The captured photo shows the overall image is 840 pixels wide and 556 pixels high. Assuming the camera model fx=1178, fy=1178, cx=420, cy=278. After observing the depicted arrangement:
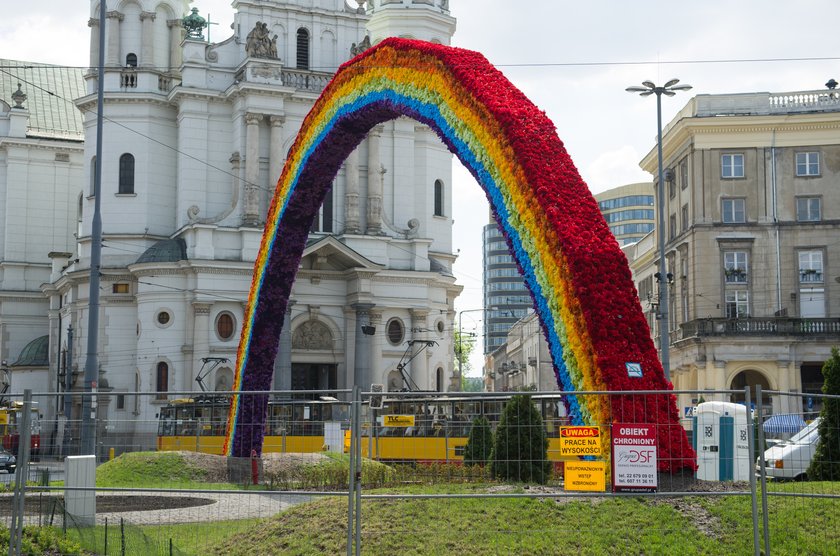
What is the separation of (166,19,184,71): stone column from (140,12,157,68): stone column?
1989mm

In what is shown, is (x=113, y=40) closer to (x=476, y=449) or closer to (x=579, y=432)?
(x=476, y=449)

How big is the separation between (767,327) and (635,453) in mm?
47817

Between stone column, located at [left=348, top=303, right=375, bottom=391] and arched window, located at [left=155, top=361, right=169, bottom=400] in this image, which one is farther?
stone column, located at [left=348, top=303, right=375, bottom=391]

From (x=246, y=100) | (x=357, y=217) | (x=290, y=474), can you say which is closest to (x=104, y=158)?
(x=246, y=100)

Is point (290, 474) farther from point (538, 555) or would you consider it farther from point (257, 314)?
point (257, 314)

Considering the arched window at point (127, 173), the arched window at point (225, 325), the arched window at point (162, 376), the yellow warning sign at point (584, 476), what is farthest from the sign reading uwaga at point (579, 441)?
the arched window at point (127, 173)

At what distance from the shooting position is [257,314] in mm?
28672

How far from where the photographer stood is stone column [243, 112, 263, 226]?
60750mm

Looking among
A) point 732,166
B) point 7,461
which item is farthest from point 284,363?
point 7,461

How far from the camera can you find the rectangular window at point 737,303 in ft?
198

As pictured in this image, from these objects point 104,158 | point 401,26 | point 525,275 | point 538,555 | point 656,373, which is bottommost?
point 538,555

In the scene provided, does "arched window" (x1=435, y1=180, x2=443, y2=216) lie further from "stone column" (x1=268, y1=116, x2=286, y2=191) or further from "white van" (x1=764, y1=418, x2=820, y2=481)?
"white van" (x1=764, y1=418, x2=820, y2=481)

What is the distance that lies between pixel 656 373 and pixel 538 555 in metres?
4.52

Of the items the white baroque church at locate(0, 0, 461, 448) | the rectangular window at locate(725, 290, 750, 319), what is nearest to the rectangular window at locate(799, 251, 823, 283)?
the rectangular window at locate(725, 290, 750, 319)
